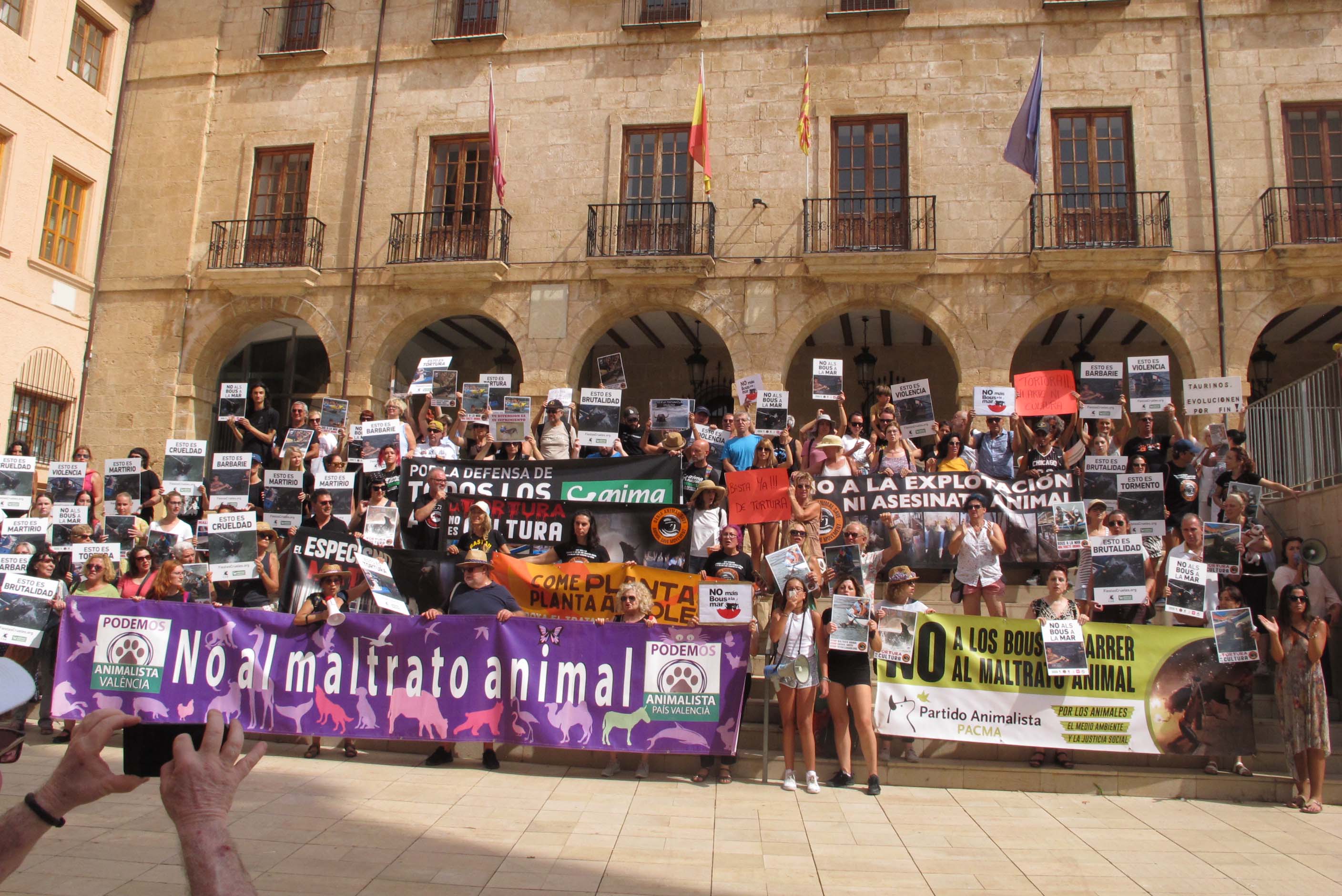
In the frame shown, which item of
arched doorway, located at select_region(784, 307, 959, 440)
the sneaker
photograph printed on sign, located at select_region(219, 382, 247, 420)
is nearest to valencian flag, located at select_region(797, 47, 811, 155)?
arched doorway, located at select_region(784, 307, 959, 440)

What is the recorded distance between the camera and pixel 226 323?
56.1ft

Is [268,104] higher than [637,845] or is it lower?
higher

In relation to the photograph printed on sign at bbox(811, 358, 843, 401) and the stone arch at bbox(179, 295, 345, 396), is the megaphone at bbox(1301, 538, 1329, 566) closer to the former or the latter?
the photograph printed on sign at bbox(811, 358, 843, 401)

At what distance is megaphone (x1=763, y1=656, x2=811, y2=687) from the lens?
730 centimetres

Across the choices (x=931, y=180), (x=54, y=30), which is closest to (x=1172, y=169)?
(x=931, y=180)

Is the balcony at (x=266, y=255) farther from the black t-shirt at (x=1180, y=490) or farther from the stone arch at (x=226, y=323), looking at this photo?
the black t-shirt at (x=1180, y=490)

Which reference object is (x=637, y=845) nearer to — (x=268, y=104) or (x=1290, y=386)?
(x=1290, y=386)

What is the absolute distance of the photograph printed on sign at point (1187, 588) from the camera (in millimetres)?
7820

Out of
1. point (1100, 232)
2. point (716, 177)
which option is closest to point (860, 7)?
point (716, 177)

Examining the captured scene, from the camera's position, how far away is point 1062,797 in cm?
714

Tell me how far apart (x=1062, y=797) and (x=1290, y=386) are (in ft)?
24.9

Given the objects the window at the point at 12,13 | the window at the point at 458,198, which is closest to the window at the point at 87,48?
the window at the point at 12,13

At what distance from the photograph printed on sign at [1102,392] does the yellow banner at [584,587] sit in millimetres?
5971

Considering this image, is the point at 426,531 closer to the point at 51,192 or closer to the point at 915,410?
the point at 915,410
